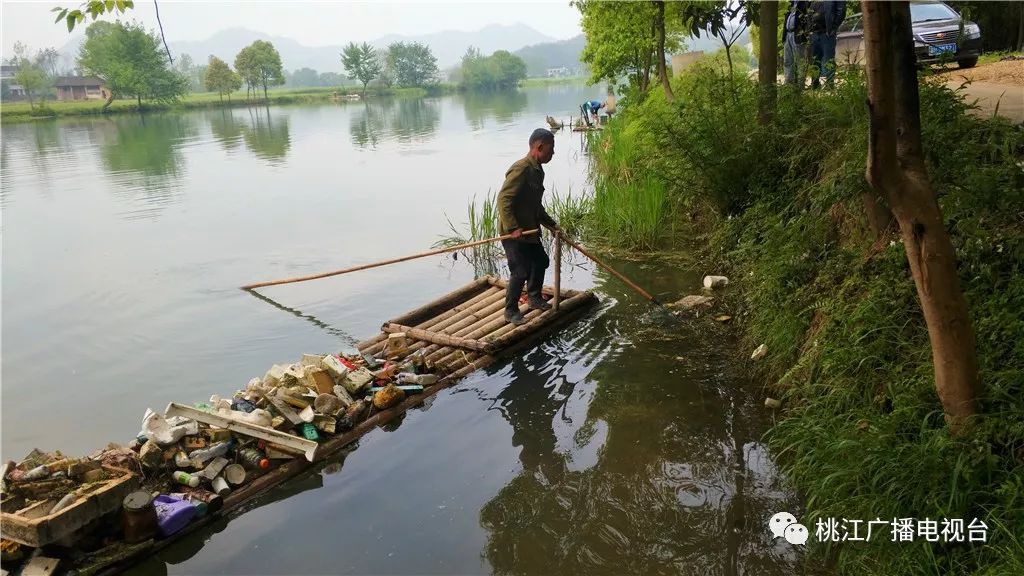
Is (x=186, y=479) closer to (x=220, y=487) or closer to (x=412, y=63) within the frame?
(x=220, y=487)

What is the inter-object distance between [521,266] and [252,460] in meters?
3.07

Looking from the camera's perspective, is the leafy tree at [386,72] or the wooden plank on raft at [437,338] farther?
the leafy tree at [386,72]

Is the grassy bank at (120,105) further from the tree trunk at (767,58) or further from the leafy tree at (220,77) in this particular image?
the tree trunk at (767,58)

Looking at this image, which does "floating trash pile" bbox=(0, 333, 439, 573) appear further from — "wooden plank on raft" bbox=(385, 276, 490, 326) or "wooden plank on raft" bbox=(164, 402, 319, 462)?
"wooden plank on raft" bbox=(385, 276, 490, 326)

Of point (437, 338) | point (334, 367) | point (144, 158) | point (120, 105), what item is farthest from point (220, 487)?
point (120, 105)

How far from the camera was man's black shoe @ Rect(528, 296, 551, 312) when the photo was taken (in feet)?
22.9

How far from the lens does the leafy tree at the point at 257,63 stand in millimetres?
73188

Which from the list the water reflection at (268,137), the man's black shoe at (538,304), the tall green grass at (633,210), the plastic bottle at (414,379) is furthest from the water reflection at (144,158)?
the plastic bottle at (414,379)

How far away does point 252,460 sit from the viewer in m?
4.48

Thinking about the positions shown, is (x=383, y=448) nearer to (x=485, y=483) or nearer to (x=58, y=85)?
(x=485, y=483)

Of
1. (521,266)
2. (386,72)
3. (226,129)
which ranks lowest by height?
(521,266)

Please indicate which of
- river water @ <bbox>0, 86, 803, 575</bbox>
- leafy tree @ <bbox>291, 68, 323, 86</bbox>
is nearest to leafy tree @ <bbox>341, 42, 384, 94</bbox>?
leafy tree @ <bbox>291, 68, 323, 86</bbox>

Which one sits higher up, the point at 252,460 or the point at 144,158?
the point at 144,158

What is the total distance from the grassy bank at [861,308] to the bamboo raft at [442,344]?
1.85 m
